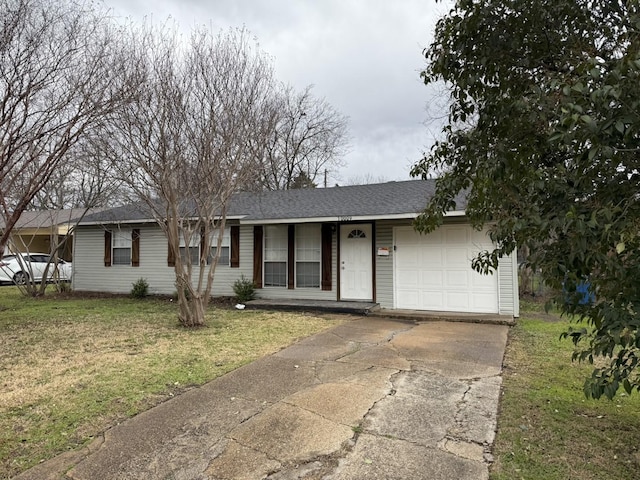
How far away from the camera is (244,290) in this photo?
35.1 feet

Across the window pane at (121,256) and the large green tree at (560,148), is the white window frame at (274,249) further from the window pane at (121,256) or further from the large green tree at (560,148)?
the large green tree at (560,148)

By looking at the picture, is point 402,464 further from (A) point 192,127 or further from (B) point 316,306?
(B) point 316,306

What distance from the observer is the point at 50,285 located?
53.0ft

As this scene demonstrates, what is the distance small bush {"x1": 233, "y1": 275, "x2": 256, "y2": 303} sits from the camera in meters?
10.7

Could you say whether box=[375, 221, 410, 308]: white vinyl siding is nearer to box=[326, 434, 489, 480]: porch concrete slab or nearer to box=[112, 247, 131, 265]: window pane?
box=[326, 434, 489, 480]: porch concrete slab

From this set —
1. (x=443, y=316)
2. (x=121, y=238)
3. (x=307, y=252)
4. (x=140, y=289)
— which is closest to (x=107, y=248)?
(x=121, y=238)

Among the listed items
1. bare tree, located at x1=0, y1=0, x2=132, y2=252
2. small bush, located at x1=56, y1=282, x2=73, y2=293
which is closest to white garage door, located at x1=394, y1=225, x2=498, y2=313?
bare tree, located at x1=0, y1=0, x2=132, y2=252

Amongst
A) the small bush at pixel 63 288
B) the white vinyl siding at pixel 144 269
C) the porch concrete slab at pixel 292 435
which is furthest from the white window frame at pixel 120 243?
the porch concrete slab at pixel 292 435

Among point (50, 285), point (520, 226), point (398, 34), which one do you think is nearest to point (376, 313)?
point (398, 34)

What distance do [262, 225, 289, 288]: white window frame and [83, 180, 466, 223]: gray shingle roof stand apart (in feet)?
1.64

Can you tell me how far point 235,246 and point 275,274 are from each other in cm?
141

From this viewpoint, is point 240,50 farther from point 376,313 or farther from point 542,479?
point 542,479

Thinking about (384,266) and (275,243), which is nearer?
(384,266)

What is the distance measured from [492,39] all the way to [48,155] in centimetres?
602
